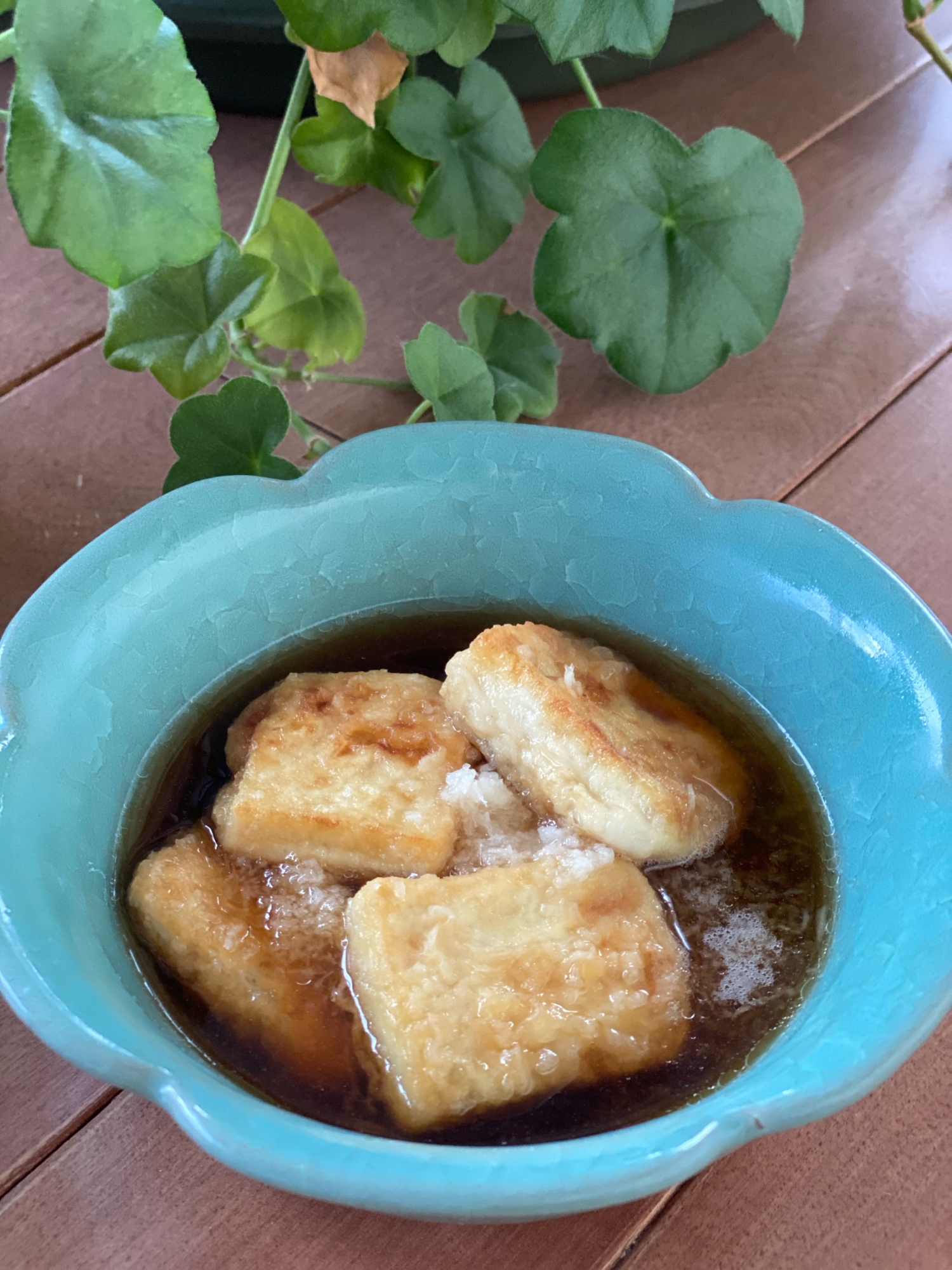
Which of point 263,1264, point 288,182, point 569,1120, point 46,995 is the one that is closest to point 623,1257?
point 569,1120

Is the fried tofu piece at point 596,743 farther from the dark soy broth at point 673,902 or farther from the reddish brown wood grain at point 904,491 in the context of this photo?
the reddish brown wood grain at point 904,491

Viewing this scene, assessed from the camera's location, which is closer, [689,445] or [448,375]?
[448,375]

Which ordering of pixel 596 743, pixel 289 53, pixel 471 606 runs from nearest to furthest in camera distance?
pixel 596 743, pixel 471 606, pixel 289 53

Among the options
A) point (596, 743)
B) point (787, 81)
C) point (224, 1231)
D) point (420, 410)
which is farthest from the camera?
point (787, 81)

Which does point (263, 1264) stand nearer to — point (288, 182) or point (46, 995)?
point (46, 995)

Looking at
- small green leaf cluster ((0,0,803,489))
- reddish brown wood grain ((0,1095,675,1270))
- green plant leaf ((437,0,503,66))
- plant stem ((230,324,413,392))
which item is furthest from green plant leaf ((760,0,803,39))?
reddish brown wood grain ((0,1095,675,1270))

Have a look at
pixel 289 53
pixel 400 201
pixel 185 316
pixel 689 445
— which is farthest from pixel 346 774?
pixel 289 53

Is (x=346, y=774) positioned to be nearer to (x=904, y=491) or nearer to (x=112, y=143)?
(x=112, y=143)
